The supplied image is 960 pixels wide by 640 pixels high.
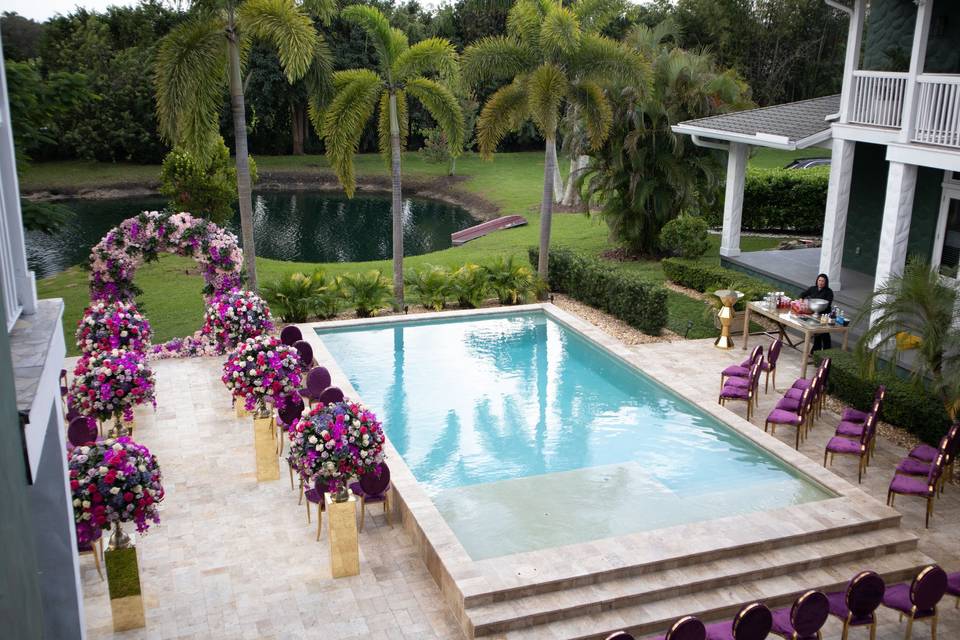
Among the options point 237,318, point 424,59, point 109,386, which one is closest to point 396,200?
point 424,59

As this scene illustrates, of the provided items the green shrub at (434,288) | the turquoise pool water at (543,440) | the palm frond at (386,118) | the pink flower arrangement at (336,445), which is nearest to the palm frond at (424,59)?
the palm frond at (386,118)

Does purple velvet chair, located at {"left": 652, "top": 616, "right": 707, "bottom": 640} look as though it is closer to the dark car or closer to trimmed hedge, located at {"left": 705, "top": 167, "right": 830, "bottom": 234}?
trimmed hedge, located at {"left": 705, "top": 167, "right": 830, "bottom": 234}

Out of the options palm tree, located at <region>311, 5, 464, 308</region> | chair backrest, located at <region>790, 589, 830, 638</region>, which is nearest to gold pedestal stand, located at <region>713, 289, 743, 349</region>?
palm tree, located at <region>311, 5, 464, 308</region>

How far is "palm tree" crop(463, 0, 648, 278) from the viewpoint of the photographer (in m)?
19.7

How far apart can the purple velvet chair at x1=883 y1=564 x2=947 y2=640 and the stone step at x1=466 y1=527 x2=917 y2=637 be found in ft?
4.10

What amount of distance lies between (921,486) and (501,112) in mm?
12324

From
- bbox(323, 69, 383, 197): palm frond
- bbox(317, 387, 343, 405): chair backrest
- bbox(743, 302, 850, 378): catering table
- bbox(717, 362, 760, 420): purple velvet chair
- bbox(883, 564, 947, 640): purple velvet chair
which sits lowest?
bbox(883, 564, 947, 640): purple velvet chair

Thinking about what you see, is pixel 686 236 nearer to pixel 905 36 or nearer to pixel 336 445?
pixel 905 36

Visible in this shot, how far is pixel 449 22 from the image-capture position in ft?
180

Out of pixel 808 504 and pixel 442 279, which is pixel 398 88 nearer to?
pixel 442 279

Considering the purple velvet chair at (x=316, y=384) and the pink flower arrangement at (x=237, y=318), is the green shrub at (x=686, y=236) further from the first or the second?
the purple velvet chair at (x=316, y=384)

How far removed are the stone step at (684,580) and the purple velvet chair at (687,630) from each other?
1625 millimetres

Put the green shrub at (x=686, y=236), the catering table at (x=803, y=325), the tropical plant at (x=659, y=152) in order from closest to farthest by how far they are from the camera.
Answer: the catering table at (x=803, y=325) → the green shrub at (x=686, y=236) → the tropical plant at (x=659, y=152)

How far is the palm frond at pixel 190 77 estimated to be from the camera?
17.5 m
